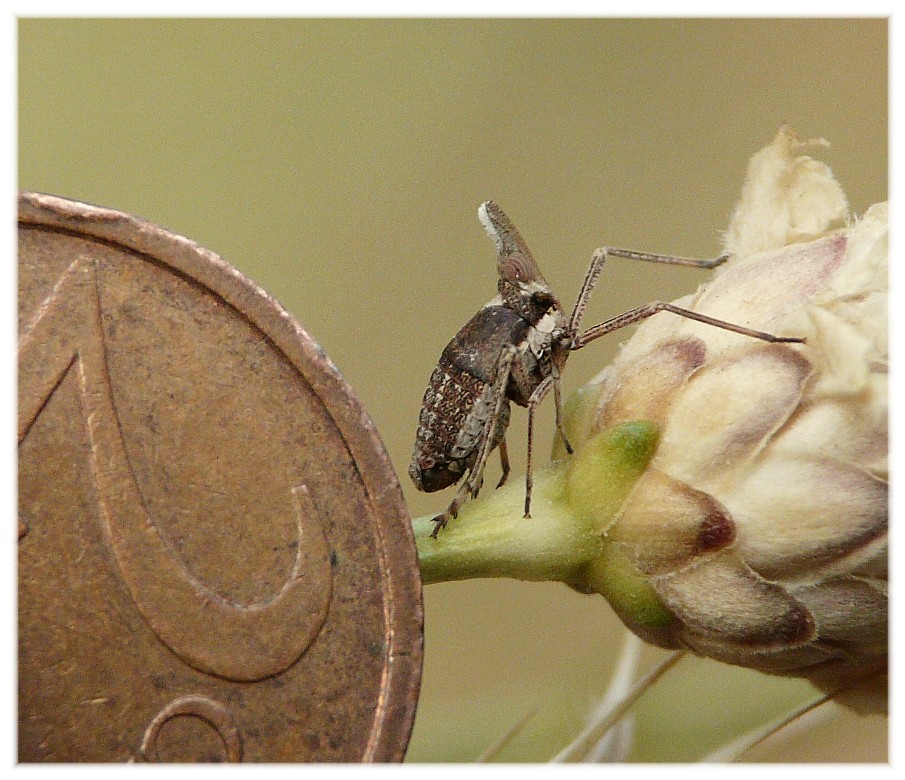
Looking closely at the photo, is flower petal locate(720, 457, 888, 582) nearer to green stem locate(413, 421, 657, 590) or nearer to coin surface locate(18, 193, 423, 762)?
green stem locate(413, 421, 657, 590)

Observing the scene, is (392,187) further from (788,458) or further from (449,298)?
(788,458)

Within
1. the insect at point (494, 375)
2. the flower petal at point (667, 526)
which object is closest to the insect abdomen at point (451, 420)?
the insect at point (494, 375)

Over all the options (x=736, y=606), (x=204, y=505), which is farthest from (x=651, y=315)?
(x=204, y=505)

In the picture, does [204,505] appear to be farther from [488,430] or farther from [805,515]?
[805,515]

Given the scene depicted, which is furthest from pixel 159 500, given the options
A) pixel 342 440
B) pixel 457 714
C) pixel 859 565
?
pixel 457 714

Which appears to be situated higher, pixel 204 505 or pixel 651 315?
pixel 651 315

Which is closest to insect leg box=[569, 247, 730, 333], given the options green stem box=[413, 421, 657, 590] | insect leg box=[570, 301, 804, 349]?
insect leg box=[570, 301, 804, 349]
